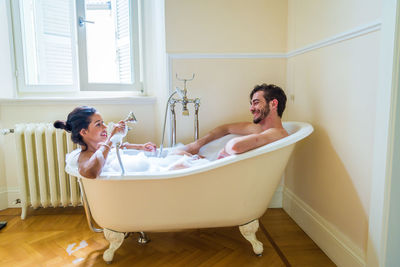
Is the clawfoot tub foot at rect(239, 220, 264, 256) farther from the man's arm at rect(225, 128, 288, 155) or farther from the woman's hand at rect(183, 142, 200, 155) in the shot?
the woman's hand at rect(183, 142, 200, 155)

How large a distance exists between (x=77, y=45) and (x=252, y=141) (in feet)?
6.18

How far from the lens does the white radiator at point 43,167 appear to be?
219 cm

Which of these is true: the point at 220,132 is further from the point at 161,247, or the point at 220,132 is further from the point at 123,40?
the point at 123,40

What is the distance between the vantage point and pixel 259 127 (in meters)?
1.92

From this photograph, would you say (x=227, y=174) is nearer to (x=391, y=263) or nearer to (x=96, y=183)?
(x=96, y=183)

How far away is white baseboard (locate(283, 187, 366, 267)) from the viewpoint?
4.87 feet

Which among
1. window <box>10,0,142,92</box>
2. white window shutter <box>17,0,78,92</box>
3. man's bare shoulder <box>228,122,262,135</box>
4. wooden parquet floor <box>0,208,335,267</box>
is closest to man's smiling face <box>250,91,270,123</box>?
man's bare shoulder <box>228,122,262,135</box>

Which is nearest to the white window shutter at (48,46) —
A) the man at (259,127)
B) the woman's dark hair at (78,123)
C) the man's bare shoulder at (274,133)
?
the woman's dark hair at (78,123)

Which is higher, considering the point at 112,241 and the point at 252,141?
the point at 252,141

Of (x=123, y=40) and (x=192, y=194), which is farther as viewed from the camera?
(x=123, y=40)

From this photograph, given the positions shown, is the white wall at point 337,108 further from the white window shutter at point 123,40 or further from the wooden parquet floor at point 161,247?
the white window shutter at point 123,40

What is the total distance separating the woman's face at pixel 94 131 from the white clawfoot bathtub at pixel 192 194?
23cm

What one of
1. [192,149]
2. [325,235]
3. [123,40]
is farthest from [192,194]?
[123,40]

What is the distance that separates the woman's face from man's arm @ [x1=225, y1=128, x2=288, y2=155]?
724 millimetres
